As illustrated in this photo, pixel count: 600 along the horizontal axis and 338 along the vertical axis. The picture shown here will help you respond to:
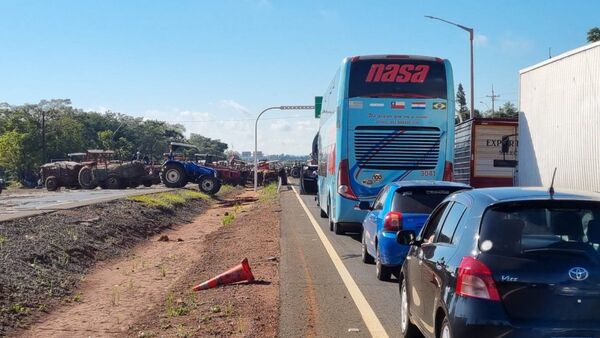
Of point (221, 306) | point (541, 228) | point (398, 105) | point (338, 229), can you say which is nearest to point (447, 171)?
point (398, 105)

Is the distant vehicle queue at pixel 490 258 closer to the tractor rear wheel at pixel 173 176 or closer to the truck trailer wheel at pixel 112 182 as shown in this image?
the tractor rear wheel at pixel 173 176

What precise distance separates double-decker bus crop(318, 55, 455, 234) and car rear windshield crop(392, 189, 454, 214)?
527 centimetres

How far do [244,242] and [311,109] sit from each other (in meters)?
41.2

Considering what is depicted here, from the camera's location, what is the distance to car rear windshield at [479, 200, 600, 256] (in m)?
4.90

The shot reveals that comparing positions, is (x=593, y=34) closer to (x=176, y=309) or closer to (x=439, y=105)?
(x=439, y=105)

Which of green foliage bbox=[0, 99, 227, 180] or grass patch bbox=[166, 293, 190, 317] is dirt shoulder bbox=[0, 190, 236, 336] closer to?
grass patch bbox=[166, 293, 190, 317]

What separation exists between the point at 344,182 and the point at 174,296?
6.89 m

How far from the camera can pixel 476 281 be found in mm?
4840

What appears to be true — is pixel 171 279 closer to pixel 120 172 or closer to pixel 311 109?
pixel 120 172

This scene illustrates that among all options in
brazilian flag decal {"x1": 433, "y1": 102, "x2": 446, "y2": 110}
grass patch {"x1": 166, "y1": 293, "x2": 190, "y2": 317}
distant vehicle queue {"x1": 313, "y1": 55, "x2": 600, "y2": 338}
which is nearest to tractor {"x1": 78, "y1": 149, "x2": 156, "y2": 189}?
brazilian flag decal {"x1": 433, "y1": 102, "x2": 446, "y2": 110}

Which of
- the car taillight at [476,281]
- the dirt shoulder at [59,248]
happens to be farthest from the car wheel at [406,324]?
the dirt shoulder at [59,248]

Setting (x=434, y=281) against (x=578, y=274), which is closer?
(x=578, y=274)

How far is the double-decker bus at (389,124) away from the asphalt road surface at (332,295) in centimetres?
169

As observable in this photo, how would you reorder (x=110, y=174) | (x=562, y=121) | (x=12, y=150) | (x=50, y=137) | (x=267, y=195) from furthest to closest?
(x=50, y=137) < (x=12, y=150) < (x=110, y=174) < (x=267, y=195) < (x=562, y=121)
